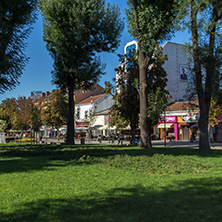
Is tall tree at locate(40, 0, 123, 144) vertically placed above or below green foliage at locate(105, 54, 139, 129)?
above

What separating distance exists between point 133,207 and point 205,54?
16.2 metres

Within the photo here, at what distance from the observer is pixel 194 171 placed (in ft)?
28.6

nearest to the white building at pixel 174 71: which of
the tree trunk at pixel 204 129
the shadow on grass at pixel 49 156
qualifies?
the tree trunk at pixel 204 129

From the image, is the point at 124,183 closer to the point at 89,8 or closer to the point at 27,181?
the point at 27,181

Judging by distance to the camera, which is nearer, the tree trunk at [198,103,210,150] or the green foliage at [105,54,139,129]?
the tree trunk at [198,103,210,150]

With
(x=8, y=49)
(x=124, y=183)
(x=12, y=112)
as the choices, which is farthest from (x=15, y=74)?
(x=12, y=112)

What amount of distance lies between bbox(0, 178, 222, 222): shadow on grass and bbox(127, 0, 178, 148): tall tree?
14.2m

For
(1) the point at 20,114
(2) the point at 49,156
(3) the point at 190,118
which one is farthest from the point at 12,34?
(1) the point at 20,114

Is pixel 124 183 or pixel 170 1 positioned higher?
pixel 170 1

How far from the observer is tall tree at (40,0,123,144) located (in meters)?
24.8

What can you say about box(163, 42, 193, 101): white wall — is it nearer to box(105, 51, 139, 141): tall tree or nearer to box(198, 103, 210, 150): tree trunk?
box(105, 51, 139, 141): tall tree

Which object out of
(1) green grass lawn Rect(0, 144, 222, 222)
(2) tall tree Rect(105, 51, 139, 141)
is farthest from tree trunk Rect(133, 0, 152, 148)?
(1) green grass lawn Rect(0, 144, 222, 222)

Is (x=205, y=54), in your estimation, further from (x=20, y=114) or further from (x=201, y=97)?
(x=20, y=114)

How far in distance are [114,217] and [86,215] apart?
1.49ft
